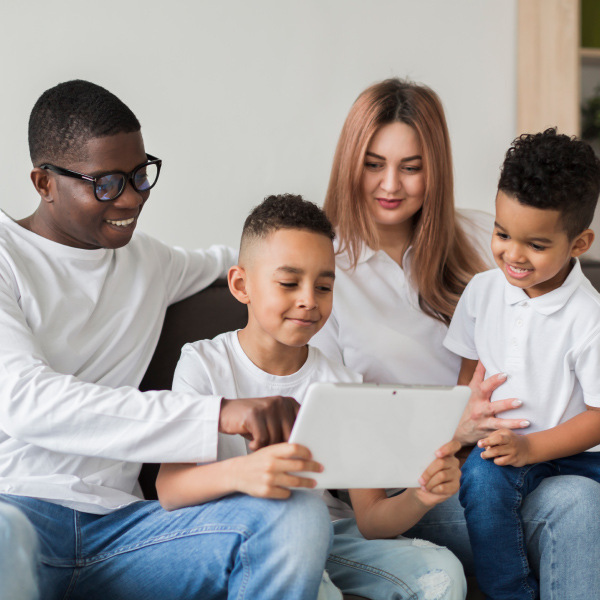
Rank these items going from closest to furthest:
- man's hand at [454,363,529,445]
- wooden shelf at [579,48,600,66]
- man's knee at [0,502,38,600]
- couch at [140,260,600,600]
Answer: man's knee at [0,502,38,600] → man's hand at [454,363,529,445] → couch at [140,260,600,600] → wooden shelf at [579,48,600,66]

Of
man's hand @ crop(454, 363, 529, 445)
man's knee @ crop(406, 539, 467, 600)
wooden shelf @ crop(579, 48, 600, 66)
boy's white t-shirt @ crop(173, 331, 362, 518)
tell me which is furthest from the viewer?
wooden shelf @ crop(579, 48, 600, 66)

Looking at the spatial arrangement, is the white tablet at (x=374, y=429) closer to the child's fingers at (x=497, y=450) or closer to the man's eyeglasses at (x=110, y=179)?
the child's fingers at (x=497, y=450)

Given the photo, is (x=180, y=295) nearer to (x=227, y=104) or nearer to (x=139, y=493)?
(x=139, y=493)

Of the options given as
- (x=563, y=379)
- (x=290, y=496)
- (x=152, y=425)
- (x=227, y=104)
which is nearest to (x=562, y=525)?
(x=563, y=379)

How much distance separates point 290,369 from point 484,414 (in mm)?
419

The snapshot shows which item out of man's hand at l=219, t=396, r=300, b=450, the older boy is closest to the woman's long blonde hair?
the older boy

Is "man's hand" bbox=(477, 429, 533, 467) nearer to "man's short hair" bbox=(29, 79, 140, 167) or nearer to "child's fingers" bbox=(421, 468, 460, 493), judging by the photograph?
"child's fingers" bbox=(421, 468, 460, 493)

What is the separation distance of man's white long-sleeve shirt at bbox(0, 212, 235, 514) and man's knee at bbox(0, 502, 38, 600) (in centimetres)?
17

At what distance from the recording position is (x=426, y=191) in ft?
6.40

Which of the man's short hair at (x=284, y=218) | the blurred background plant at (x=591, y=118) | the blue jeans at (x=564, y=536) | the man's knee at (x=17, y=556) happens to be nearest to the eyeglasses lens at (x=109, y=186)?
the man's short hair at (x=284, y=218)

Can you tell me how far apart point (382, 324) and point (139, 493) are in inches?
27.0

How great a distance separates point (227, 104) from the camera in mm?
3068

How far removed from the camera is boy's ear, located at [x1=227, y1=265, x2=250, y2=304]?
1616mm

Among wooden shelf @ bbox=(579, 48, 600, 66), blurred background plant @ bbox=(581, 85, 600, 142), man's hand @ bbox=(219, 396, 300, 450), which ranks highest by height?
wooden shelf @ bbox=(579, 48, 600, 66)
